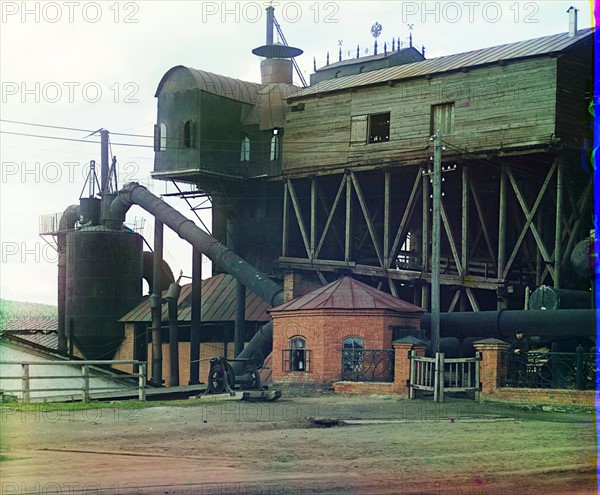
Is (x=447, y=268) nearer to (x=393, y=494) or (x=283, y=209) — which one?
(x=283, y=209)

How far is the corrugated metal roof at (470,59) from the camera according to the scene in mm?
34781

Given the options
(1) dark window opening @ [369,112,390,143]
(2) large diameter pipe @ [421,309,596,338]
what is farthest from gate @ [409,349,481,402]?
(1) dark window opening @ [369,112,390,143]

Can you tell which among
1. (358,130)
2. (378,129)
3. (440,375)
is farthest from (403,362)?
(358,130)

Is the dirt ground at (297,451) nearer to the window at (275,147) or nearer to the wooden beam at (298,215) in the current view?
the wooden beam at (298,215)

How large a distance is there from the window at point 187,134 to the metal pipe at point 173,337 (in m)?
6.03

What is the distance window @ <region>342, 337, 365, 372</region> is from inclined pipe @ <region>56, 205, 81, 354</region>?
19723 mm

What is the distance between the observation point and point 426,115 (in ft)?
124

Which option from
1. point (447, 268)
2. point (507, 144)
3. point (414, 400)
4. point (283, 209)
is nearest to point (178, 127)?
point (283, 209)

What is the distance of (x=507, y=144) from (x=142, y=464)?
2399cm

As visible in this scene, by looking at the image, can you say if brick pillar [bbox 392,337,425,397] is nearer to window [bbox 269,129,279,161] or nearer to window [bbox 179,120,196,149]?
window [bbox 269,129,279,161]

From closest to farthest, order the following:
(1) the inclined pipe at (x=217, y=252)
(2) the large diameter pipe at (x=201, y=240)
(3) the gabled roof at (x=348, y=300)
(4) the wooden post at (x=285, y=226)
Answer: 1. (3) the gabled roof at (x=348, y=300)
2. (1) the inclined pipe at (x=217, y=252)
3. (2) the large diameter pipe at (x=201, y=240)
4. (4) the wooden post at (x=285, y=226)

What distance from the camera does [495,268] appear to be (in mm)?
38625

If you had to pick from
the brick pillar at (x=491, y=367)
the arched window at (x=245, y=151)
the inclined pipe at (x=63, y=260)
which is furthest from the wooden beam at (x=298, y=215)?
the brick pillar at (x=491, y=367)

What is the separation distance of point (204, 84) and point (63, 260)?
1262 centimetres
